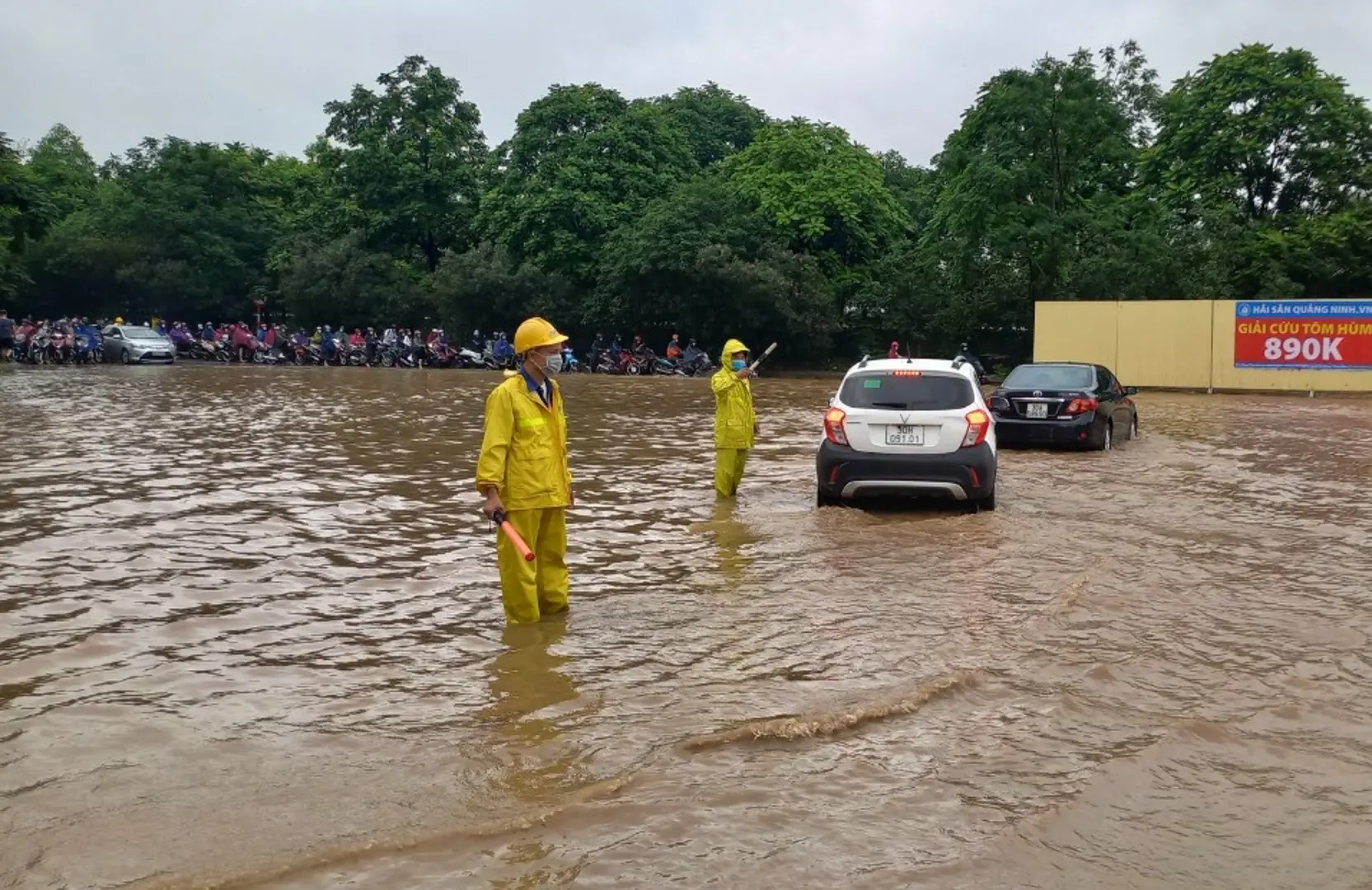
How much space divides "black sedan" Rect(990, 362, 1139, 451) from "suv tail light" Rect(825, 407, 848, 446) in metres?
6.27

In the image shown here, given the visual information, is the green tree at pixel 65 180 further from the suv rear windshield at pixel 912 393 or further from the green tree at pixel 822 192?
the suv rear windshield at pixel 912 393

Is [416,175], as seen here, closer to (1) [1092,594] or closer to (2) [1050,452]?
(2) [1050,452]

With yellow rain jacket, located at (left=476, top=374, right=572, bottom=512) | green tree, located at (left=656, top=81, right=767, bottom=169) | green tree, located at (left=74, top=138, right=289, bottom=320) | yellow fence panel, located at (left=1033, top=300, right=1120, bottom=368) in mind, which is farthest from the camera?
green tree, located at (left=656, top=81, right=767, bottom=169)

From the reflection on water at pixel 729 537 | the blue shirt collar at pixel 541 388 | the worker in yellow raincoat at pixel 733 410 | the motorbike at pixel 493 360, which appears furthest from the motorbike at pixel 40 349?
the blue shirt collar at pixel 541 388

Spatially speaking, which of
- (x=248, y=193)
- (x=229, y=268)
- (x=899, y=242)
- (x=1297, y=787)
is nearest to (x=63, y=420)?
(x=1297, y=787)

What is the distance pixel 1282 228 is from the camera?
41531mm

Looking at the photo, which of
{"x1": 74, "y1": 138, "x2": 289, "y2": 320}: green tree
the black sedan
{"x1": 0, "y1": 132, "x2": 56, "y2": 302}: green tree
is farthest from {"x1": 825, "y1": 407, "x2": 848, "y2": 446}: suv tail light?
{"x1": 74, "y1": 138, "x2": 289, "y2": 320}: green tree

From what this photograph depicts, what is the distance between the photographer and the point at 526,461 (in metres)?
7.13

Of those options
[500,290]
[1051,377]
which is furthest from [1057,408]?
[500,290]

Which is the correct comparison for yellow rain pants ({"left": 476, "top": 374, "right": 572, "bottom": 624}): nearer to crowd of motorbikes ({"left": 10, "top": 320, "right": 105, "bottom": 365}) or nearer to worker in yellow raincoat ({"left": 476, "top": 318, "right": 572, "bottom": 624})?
worker in yellow raincoat ({"left": 476, "top": 318, "right": 572, "bottom": 624})

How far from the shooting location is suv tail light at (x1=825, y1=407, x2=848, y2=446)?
38.0 ft

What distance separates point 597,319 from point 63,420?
2851 centimetres

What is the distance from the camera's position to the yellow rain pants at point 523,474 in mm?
7016

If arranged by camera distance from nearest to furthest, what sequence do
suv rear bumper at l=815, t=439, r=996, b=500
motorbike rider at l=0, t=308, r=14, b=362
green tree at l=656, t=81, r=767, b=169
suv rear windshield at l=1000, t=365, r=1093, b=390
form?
suv rear bumper at l=815, t=439, r=996, b=500
suv rear windshield at l=1000, t=365, r=1093, b=390
motorbike rider at l=0, t=308, r=14, b=362
green tree at l=656, t=81, r=767, b=169
